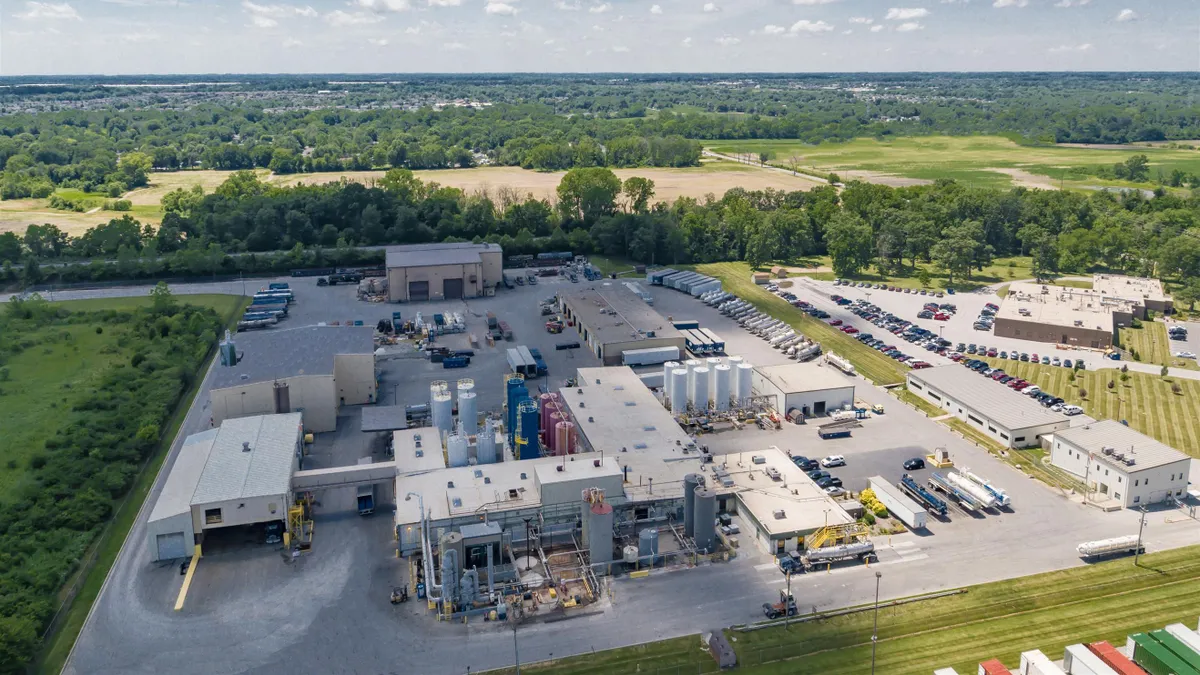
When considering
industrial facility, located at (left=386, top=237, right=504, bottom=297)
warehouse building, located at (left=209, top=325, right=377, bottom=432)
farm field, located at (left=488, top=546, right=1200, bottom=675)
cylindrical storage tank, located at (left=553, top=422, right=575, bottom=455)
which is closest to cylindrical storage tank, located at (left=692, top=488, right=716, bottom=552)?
farm field, located at (left=488, top=546, right=1200, bottom=675)

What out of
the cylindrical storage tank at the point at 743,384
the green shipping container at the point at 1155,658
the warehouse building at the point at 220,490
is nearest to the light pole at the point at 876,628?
the green shipping container at the point at 1155,658

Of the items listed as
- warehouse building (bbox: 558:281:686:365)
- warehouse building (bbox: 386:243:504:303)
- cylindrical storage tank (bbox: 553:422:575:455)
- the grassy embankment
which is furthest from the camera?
warehouse building (bbox: 386:243:504:303)

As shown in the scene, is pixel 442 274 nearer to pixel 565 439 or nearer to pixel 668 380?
pixel 668 380

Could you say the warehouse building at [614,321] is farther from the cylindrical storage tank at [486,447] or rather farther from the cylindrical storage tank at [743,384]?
the cylindrical storage tank at [486,447]

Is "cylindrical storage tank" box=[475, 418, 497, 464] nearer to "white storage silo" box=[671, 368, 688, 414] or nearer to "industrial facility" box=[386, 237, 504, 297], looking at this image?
"white storage silo" box=[671, 368, 688, 414]

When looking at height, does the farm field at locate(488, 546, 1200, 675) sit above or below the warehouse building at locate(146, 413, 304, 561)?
below

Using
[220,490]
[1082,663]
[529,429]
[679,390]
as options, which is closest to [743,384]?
[679,390]

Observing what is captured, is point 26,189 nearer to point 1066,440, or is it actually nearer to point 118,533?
point 118,533
